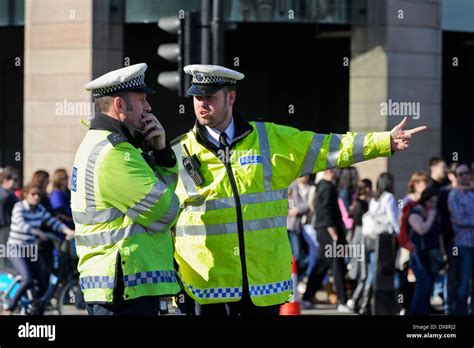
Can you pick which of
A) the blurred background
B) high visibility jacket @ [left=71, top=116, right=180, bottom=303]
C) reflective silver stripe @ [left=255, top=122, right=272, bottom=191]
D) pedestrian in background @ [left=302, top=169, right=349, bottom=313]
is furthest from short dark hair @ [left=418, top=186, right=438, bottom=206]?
high visibility jacket @ [left=71, top=116, right=180, bottom=303]

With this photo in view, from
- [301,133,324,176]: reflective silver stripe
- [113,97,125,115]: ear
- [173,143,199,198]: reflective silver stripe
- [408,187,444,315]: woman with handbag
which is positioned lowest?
[408,187,444,315]: woman with handbag

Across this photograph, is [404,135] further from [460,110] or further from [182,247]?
[460,110]

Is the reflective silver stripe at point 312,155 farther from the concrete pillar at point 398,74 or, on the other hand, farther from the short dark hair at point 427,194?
the concrete pillar at point 398,74

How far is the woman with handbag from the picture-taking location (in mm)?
12688

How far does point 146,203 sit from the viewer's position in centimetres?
596

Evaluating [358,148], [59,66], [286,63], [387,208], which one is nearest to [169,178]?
[358,148]

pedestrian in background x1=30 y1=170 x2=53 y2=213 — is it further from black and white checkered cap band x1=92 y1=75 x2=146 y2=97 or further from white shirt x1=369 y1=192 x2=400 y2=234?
→ black and white checkered cap band x1=92 y1=75 x2=146 y2=97

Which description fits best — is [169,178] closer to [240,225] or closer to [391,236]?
[240,225]

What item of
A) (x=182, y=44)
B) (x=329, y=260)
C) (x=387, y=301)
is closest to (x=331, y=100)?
(x=329, y=260)

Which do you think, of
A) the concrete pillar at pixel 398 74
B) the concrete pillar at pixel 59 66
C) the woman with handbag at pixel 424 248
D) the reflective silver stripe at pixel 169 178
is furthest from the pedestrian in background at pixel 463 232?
the reflective silver stripe at pixel 169 178

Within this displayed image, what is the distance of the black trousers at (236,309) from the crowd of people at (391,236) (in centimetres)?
618

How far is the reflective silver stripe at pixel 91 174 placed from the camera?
6.04 m

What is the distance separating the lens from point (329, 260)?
14094 millimetres

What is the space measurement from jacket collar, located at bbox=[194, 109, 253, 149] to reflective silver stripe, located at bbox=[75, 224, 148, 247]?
2.95 feet
